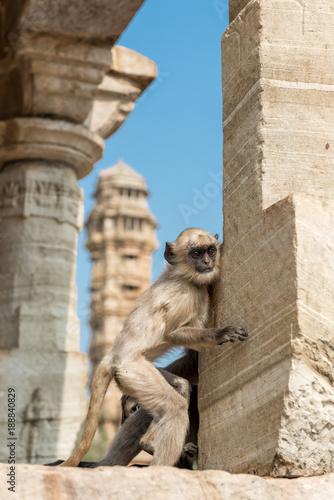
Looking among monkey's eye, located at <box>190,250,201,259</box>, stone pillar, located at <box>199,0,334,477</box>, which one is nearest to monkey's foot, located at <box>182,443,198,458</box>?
stone pillar, located at <box>199,0,334,477</box>

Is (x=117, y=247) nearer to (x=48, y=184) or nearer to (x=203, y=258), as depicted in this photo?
(x=48, y=184)

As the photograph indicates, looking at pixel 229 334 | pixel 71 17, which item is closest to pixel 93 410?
pixel 229 334

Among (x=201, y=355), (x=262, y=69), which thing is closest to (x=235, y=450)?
(x=201, y=355)

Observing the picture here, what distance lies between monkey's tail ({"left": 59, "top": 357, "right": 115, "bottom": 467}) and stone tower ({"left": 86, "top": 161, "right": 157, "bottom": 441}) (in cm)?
4299

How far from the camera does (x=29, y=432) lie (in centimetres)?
949

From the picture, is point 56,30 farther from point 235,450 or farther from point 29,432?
point 235,450

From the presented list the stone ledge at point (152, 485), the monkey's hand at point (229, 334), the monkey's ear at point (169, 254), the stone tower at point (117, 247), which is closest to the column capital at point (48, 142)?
the monkey's ear at point (169, 254)

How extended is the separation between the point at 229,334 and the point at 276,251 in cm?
48

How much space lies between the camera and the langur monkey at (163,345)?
4.27 m

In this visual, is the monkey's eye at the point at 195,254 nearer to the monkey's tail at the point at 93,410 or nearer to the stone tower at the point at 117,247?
the monkey's tail at the point at 93,410

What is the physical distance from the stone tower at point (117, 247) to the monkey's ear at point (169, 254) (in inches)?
1683

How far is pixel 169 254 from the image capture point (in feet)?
16.0

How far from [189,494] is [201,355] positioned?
1299 mm

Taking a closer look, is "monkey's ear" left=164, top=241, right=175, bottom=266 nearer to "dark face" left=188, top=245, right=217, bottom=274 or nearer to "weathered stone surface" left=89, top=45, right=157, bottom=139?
"dark face" left=188, top=245, right=217, bottom=274
